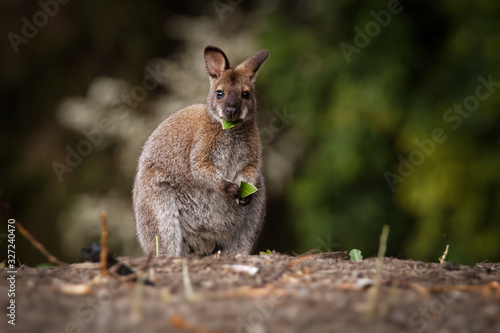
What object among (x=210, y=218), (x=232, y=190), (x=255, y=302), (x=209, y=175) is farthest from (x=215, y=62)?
(x=255, y=302)

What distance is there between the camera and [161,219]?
5105 mm

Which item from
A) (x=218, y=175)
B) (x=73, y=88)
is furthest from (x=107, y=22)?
(x=218, y=175)

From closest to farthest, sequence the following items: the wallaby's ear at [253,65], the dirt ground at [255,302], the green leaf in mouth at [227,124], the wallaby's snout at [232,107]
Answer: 1. the dirt ground at [255,302]
2. the wallaby's snout at [232,107]
3. the green leaf in mouth at [227,124]
4. the wallaby's ear at [253,65]

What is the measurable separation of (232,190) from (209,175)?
0.75ft

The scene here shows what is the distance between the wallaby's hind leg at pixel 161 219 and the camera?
510cm

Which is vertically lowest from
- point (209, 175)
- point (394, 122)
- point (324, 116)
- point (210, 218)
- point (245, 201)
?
point (210, 218)

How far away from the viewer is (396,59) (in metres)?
8.06

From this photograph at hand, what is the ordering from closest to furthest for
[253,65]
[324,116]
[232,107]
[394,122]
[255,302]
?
[255,302], [232,107], [253,65], [394,122], [324,116]

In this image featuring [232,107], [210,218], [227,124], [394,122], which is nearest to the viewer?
[232,107]

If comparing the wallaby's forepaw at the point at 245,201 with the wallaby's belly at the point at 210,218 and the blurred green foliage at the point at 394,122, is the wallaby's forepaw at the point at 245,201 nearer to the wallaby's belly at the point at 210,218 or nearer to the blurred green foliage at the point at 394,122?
the wallaby's belly at the point at 210,218

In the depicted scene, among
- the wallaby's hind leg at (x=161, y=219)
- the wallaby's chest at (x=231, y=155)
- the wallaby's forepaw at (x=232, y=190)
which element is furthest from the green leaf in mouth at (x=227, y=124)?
the wallaby's hind leg at (x=161, y=219)

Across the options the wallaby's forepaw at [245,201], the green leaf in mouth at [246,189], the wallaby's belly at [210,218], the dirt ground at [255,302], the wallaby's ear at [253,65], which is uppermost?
the wallaby's ear at [253,65]

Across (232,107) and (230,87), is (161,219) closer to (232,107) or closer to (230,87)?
(232,107)

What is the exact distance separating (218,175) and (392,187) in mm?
3794
